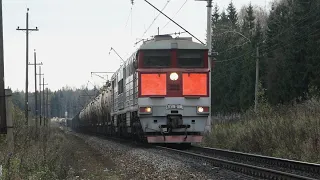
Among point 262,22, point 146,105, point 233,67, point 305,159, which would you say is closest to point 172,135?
point 146,105

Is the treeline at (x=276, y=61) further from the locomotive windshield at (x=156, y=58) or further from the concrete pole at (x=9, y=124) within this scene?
the concrete pole at (x=9, y=124)

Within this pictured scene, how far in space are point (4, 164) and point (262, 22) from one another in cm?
8333

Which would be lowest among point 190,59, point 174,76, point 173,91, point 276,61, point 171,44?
point 173,91

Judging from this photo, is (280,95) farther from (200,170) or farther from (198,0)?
(200,170)

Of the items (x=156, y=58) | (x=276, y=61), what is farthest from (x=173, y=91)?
(x=276, y=61)

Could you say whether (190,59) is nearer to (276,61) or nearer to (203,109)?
(203,109)

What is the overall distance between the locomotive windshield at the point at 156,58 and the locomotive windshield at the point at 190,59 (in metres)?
0.45

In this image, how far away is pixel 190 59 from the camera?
1789cm

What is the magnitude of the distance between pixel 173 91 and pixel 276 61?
117 feet

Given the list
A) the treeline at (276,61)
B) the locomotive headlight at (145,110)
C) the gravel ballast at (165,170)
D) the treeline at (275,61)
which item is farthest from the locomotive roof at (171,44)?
the treeline at (276,61)

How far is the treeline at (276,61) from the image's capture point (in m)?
43.4

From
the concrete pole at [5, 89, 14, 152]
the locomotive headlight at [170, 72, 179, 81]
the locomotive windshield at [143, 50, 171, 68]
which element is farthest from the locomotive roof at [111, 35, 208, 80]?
Answer: the concrete pole at [5, 89, 14, 152]

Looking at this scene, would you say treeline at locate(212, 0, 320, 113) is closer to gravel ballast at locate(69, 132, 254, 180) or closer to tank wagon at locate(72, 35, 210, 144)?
tank wagon at locate(72, 35, 210, 144)

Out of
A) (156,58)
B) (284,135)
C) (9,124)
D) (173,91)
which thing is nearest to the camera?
(9,124)
